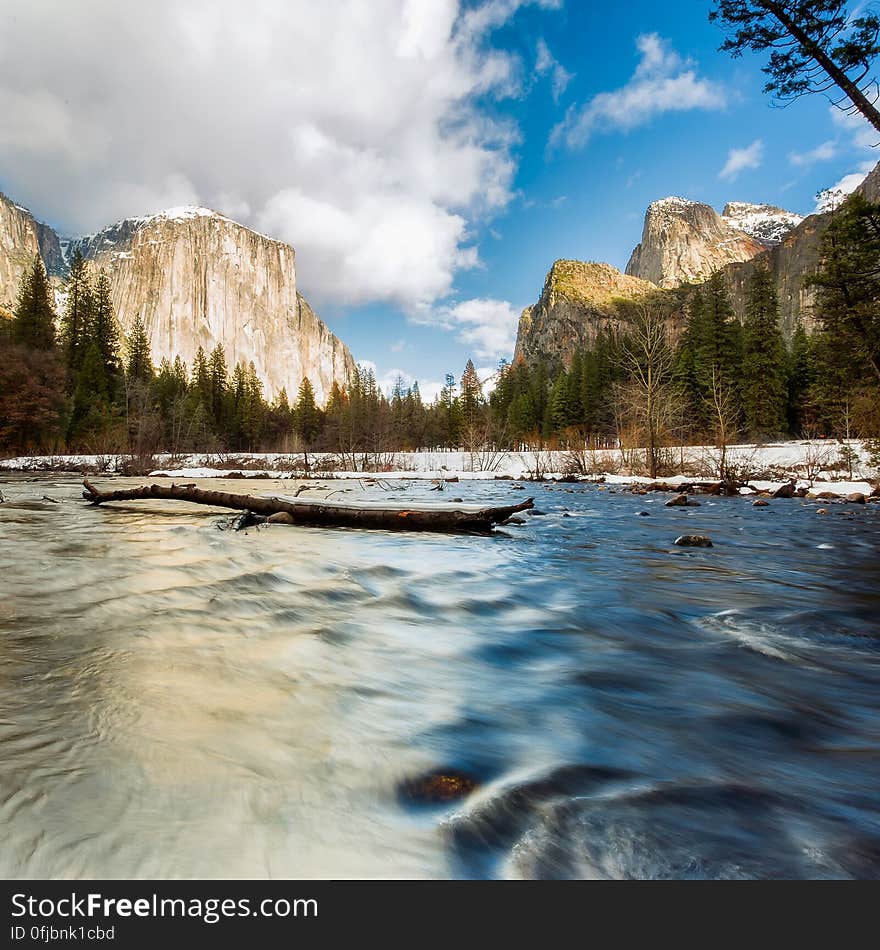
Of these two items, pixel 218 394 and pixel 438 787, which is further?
pixel 218 394

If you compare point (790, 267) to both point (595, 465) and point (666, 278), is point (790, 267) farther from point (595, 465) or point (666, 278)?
point (595, 465)

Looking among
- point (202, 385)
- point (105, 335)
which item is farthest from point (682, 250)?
point (105, 335)

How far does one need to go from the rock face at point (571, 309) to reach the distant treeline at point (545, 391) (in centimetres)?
6162

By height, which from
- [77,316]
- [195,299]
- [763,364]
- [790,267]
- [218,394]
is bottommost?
[763,364]

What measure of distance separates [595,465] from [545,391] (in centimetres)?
5319

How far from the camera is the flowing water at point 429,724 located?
105 centimetres

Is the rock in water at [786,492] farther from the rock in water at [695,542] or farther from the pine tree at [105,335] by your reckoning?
the pine tree at [105,335]

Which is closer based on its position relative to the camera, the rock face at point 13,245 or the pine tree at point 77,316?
the pine tree at point 77,316

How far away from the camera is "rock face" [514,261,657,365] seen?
139 metres

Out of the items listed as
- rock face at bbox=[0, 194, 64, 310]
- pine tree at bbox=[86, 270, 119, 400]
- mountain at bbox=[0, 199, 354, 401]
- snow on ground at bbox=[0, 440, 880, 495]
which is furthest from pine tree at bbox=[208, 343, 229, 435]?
rock face at bbox=[0, 194, 64, 310]

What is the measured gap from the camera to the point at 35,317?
46.2m

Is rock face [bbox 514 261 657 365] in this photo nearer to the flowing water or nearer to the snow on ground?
the snow on ground

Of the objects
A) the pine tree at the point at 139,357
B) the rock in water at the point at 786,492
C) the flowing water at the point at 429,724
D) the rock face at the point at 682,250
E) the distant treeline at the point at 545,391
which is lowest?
the rock in water at the point at 786,492

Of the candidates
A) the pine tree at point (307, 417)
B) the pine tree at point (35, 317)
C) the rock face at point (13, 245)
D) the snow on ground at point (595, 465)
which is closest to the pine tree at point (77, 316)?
the pine tree at point (35, 317)
